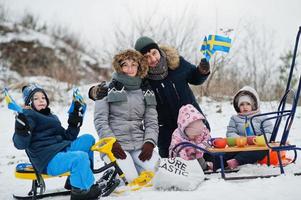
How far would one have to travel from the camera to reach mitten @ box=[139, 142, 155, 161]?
374cm

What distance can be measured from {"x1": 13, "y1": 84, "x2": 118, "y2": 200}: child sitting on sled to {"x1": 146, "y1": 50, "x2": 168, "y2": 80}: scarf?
1024mm

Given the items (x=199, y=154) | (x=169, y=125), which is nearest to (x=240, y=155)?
(x=199, y=154)

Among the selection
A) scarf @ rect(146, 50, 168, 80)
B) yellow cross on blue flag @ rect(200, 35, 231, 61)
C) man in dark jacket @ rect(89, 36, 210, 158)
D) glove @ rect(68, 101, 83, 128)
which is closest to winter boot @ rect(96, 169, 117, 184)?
glove @ rect(68, 101, 83, 128)

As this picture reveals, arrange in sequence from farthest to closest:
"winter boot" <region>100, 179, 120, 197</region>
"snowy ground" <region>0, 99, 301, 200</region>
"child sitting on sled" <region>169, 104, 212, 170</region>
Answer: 1. "child sitting on sled" <region>169, 104, 212, 170</region>
2. "winter boot" <region>100, 179, 120, 197</region>
3. "snowy ground" <region>0, 99, 301, 200</region>

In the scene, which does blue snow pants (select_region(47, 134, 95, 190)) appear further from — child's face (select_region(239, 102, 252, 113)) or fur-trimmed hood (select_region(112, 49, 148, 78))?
child's face (select_region(239, 102, 252, 113))

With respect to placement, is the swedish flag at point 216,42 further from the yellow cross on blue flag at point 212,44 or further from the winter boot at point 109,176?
the winter boot at point 109,176

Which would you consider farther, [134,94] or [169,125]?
[169,125]

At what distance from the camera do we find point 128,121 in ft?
12.6

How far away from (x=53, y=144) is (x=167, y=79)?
1.63m

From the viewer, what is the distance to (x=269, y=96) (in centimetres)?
1081

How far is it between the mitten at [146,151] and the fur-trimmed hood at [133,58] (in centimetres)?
82

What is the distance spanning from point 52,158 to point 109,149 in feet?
1.81

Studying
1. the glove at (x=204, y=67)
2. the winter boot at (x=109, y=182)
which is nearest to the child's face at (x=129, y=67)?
the glove at (x=204, y=67)

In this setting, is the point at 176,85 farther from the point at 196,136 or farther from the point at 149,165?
the point at 149,165
